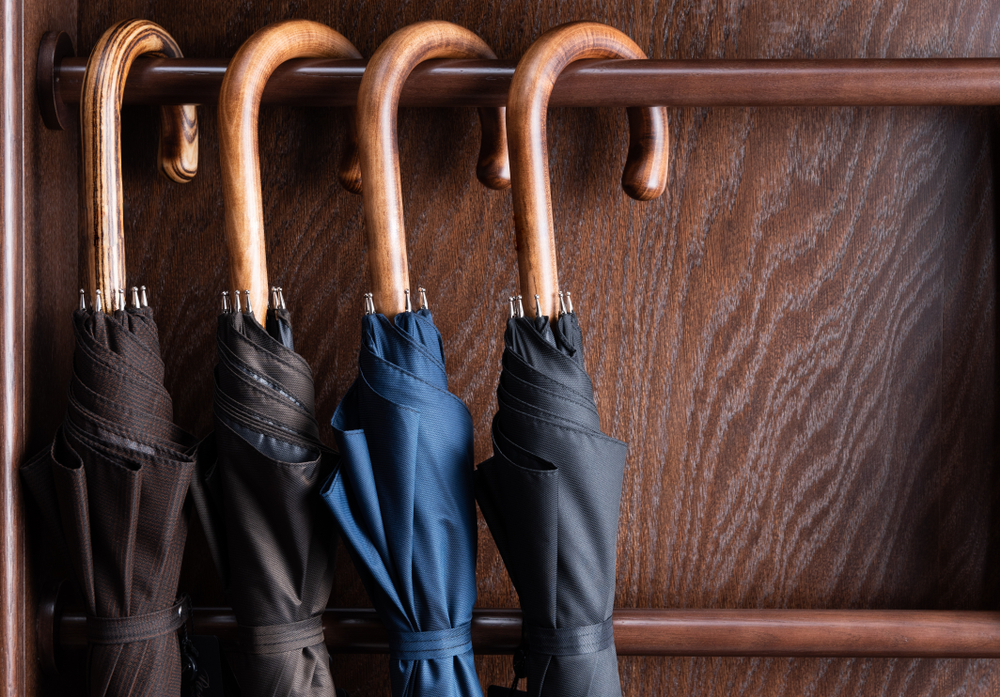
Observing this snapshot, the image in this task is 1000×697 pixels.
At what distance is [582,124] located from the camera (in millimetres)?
486

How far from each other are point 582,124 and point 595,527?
275mm

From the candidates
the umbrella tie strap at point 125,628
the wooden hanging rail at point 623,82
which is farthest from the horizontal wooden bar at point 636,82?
the umbrella tie strap at point 125,628

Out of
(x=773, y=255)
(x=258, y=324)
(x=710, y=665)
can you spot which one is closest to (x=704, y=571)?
(x=710, y=665)

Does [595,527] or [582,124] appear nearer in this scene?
[595,527]

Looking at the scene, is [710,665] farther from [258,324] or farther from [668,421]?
[258,324]

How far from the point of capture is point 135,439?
1.24ft

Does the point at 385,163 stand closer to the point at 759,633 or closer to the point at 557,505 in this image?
the point at 557,505

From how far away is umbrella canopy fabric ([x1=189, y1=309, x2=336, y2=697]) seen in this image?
378 mm

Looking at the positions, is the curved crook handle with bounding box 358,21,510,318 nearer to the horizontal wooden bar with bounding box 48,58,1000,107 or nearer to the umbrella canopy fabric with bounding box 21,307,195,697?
the horizontal wooden bar with bounding box 48,58,1000,107

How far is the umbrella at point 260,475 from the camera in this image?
0.38 metres

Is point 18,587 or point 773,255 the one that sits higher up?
point 773,255

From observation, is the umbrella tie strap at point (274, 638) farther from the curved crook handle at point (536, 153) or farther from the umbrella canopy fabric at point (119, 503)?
the curved crook handle at point (536, 153)

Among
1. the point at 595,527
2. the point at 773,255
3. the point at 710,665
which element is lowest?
the point at 710,665

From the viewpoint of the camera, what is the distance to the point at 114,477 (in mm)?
371
